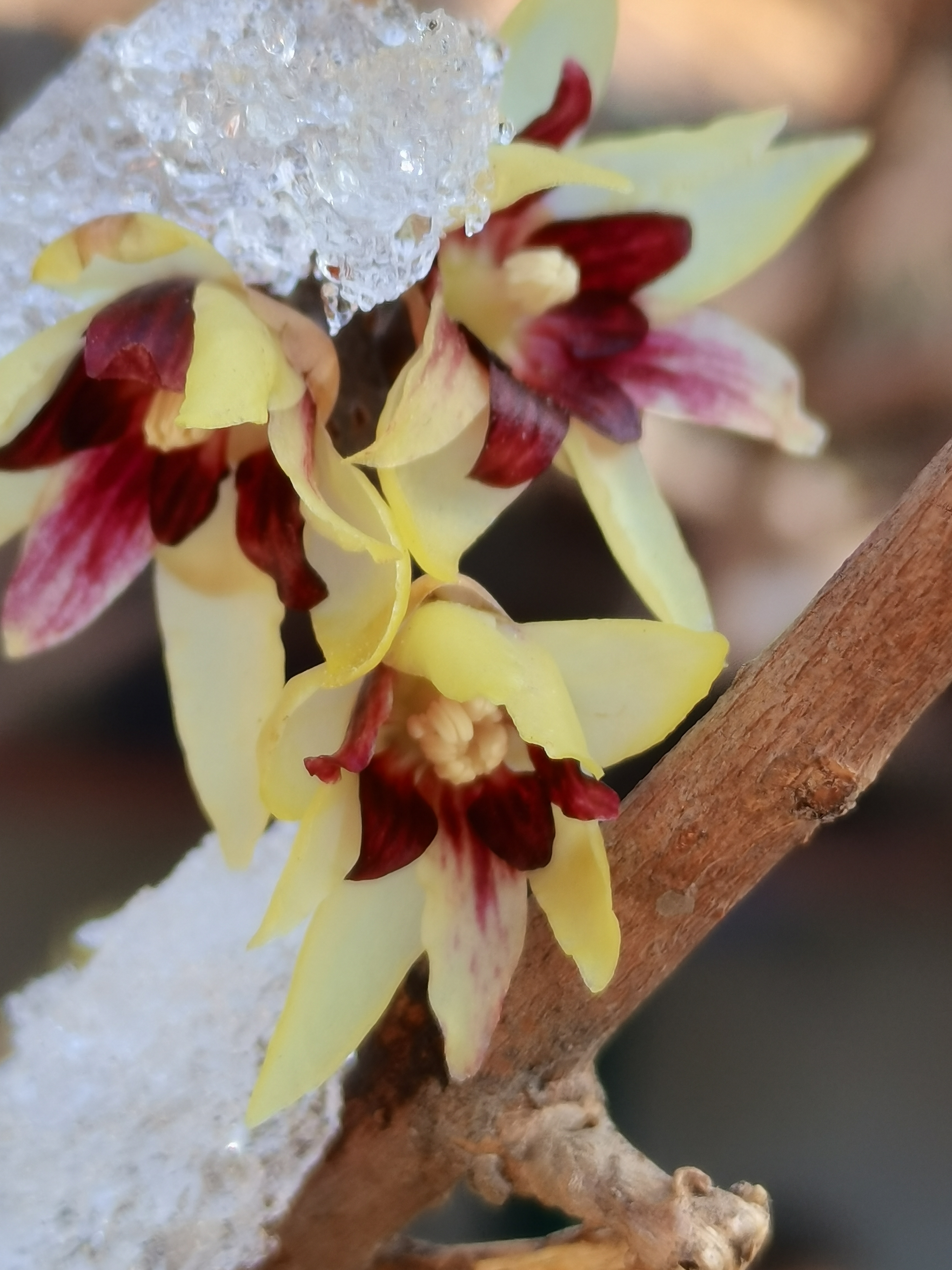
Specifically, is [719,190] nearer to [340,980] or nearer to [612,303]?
[612,303]

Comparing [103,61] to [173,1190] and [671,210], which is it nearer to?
[671,210]

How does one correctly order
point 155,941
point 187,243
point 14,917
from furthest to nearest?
point 14,917 → point 155,941 → point 187,243

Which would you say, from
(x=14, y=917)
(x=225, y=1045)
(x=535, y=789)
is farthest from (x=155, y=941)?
(x=14, y=917)

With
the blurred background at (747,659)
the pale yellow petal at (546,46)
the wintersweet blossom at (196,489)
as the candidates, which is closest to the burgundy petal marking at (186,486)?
the wintersweet blossom at (196,489)

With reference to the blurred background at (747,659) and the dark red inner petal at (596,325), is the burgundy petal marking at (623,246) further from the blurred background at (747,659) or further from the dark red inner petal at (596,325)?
the blurred background at (747,659)

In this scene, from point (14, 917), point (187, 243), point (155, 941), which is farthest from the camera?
point (14, 917)

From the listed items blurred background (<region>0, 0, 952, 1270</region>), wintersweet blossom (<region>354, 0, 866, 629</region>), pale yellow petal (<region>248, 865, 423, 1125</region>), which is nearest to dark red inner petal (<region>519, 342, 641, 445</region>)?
wintersweet blossom (<region>354, 0, 866, 629</region>)

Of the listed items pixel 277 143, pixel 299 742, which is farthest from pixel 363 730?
pixel 277 143
